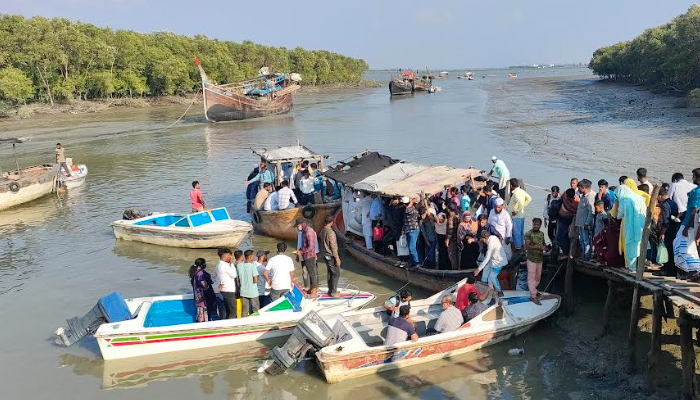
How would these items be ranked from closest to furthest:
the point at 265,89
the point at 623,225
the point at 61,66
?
the point at 623,225 < the point at 265,89 < the point at 61,66

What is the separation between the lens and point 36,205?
1972cm

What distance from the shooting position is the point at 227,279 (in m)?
8.66

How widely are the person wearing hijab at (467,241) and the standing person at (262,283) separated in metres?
3.37

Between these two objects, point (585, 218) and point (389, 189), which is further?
point (389, 189)

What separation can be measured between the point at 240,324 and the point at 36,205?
14614 millimetres

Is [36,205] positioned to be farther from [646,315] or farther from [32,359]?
[646,315]

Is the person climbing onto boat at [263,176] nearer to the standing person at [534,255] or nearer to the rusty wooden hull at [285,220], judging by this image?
the rusty wooden hull at [285,220]

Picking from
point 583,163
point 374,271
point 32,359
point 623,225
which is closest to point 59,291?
point 32,359

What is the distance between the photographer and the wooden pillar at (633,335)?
7.22m

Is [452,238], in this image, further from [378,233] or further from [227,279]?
[227,279]

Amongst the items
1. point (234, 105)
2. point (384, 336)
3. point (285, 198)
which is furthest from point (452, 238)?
point (234, 105)

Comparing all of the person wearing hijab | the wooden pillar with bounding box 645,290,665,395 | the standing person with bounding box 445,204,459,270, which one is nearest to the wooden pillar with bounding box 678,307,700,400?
the wooden pillar with bounding box 645,290,665,395

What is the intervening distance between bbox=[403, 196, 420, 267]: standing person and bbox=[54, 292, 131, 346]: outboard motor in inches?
197

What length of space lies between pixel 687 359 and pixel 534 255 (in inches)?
105
